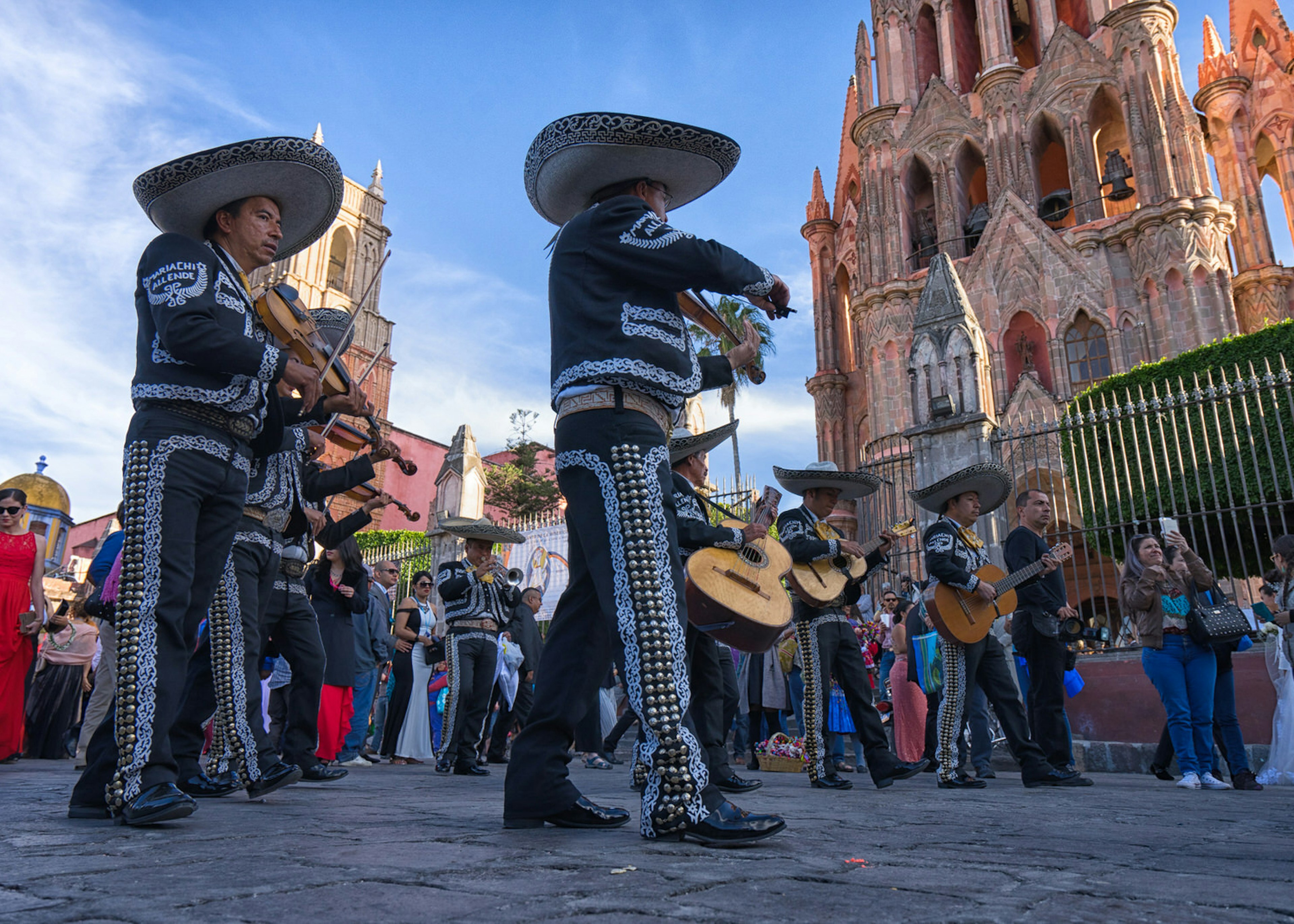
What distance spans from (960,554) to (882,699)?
18.4 feet

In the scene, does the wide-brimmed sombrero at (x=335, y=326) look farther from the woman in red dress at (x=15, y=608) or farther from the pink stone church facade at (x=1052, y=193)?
the pink stone church facade at (x=1052, y=193)

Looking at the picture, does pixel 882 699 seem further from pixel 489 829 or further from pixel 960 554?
pixel 489 829

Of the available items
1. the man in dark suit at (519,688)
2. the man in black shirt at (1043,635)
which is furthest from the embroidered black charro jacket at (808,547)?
the man in dark suit at (519,688)

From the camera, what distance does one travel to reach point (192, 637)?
10.9ft

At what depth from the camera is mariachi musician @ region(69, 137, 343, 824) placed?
9.88 ft

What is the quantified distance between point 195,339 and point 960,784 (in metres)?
5.43

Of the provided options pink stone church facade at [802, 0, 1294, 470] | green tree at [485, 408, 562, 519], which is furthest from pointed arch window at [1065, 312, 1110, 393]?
green tree at [485, 408, 562, 519]

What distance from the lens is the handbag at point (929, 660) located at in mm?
8375

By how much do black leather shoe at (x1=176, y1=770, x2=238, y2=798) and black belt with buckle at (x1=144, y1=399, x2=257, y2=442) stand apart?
154 centimetres

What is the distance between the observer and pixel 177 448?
3.21 meters

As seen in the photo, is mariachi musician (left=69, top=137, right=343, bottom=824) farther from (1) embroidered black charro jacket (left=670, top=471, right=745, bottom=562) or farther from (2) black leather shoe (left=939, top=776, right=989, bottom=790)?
(2) black leather shoe (left=939, top=776, right=989, bottom=790)

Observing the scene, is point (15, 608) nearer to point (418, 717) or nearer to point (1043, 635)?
point (418, 717)

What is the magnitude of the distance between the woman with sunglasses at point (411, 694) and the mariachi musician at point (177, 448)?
6.48 m

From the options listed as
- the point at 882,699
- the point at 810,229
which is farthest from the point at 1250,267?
the point at 882,699
